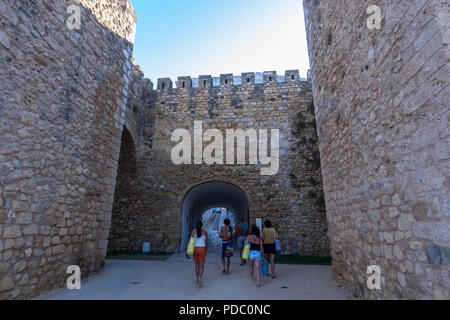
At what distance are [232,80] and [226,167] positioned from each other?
13.2 ft

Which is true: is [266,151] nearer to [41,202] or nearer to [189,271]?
[189,271]

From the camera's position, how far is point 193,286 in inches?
174

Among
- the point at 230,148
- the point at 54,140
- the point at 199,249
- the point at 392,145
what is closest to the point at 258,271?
the point at 199,249

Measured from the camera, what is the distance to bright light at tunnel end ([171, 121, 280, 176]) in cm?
939

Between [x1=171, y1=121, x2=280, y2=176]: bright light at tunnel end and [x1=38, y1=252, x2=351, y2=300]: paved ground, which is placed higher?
[x1=171, y1=121, x2=280, y2=176]: bright light at tunnel end

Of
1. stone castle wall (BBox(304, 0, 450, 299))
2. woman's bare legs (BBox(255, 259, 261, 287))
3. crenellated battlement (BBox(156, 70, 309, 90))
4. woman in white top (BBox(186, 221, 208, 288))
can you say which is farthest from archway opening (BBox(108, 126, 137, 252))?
stone castle wall (BBox(304, 0, 450, 299))

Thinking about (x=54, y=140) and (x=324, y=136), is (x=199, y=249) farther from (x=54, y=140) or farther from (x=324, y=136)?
(x=324, y=136)

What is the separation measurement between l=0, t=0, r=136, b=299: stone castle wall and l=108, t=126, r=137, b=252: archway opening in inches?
161

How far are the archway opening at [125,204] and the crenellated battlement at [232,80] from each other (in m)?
3.15

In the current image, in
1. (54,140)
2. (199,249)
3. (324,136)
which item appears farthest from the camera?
(324,136)

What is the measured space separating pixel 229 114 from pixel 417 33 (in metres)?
7.93

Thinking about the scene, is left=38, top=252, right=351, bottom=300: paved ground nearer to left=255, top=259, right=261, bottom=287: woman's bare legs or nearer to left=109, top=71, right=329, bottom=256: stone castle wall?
left=255, top=259, right=261, bottom=287: woman's bare legs

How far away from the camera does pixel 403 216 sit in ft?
8.06
